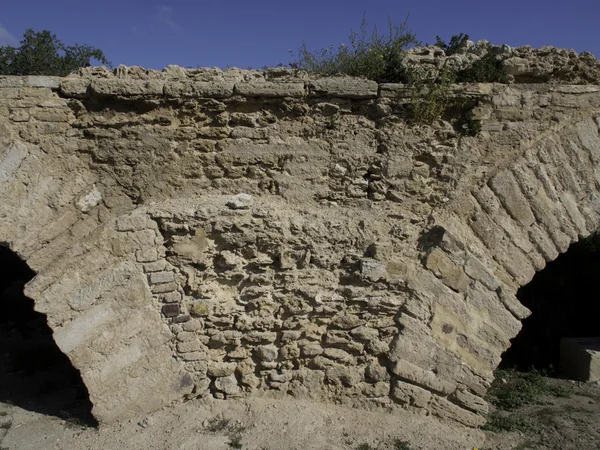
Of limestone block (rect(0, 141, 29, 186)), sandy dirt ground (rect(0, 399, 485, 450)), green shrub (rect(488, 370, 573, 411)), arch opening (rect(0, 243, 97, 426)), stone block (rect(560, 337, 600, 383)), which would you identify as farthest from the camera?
stone block (rect(560, 337, 600, 383))

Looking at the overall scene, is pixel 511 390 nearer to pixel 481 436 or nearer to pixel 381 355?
pixel 481 436

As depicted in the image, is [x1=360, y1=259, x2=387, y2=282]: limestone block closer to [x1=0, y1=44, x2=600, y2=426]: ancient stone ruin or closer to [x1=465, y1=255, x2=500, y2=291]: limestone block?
[x1=0, y1=44, x2=600, y2=426]: ancient stone ruin

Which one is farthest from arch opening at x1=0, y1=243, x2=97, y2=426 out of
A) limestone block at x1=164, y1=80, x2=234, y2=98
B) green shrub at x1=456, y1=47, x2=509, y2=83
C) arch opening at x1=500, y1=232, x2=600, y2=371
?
arch opening at x1=500, y1=232, x2=600, y2=371

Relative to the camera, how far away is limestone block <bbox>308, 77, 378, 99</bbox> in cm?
372

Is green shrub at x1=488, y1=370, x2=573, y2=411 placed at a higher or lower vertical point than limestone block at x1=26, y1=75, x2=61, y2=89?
lower

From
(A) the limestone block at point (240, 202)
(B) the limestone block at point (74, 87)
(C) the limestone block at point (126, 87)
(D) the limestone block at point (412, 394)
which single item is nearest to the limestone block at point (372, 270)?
(D) the limestone block at point (412, 394)

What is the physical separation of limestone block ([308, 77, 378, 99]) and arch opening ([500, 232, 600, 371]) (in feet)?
12.5

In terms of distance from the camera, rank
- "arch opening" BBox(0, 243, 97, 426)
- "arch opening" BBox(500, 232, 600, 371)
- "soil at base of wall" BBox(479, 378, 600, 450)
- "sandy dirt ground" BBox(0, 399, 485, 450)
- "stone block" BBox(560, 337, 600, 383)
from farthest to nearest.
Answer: "arch opening" BBox(500, 232, 600, 371) → "stone block" BBox(560, 337, 600, 383) → "arch opening" BBox(0, 243, 97, 426) → "soil at base of wall" BBox(479, 378, 600, 450) → "sandy dirt ground" BBox(0, 399, 485, 450)

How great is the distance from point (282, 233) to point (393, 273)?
92 centimetres

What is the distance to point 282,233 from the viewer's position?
3.71 m

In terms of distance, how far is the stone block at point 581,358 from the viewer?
501 cm

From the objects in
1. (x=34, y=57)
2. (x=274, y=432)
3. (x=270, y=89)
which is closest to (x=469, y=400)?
(x=274, y=432)

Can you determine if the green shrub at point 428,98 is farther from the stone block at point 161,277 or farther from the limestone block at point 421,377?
the stone block at point 161,277

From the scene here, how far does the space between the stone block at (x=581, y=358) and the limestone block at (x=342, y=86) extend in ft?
12.2
